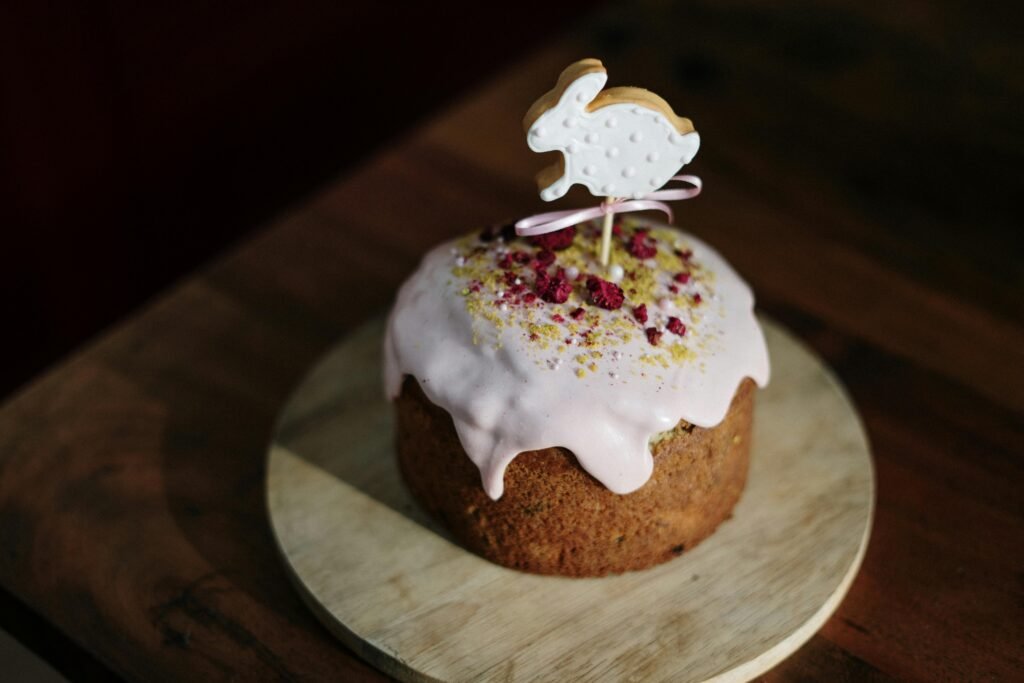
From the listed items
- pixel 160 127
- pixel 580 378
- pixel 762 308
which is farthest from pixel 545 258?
pixel 160 127

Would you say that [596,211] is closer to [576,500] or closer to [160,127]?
[576,500]

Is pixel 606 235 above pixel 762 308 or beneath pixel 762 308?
above

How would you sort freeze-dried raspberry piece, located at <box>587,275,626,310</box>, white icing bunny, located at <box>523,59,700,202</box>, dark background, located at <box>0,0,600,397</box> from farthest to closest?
dark background, located at <box>0,0,600,397</box>
freeze-dried raspberry piece, located at <box>587,275,626,310</box>
white icing bunny, located at <box>523,59,700,202</box>

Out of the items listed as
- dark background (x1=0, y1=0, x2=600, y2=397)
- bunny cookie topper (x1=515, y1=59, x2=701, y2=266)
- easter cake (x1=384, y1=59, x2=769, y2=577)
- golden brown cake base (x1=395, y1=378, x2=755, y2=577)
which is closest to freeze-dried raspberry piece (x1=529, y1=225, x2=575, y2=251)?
easter cake (x1=384, y1=59, x2=769, y2=577)

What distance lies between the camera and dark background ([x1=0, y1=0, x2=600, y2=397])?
229 cm

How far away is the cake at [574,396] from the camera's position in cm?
124

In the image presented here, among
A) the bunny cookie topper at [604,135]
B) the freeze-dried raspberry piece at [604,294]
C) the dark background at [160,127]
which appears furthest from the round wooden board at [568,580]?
the dark background at [160,127]

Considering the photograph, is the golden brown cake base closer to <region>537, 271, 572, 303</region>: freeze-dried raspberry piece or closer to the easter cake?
the easter cake

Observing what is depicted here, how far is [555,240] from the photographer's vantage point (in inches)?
54.4

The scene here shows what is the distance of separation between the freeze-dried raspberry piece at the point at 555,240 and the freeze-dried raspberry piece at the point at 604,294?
0.09 metres

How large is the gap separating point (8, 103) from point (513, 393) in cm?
150

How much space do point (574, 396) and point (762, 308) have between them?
0.61 m

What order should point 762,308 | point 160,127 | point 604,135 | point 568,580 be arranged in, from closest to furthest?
point 604,135, point 568,580, point 762,308, point 160,127

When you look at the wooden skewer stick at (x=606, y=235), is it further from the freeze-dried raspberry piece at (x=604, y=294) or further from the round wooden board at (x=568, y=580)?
the round wooden board at (x=568, y=580)
